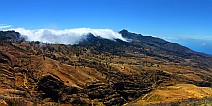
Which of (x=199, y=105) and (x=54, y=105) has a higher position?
(x=199, y=105)

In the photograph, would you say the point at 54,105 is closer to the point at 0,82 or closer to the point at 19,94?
the point at 19,94

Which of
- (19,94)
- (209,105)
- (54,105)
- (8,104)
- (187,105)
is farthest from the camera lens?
(54,105)

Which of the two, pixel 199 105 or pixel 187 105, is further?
pixel 187 105

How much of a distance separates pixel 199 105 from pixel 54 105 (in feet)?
311

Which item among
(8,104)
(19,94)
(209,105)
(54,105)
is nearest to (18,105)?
(8,104)

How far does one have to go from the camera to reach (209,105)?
11656cm

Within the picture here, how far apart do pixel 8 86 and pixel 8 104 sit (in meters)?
112

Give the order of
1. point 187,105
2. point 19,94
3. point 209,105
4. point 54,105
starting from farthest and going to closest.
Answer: point 54,105 → point 19,94 → point 187,105 → point 209,105

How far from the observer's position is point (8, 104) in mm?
92000

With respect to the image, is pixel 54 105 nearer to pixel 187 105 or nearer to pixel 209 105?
pixel 187 105

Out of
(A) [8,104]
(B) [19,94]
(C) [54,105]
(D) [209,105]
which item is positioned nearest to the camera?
(A) [8,104]

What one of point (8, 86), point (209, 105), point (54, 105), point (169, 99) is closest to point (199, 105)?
point (209, 105)

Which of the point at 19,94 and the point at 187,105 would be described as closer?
the point at 187,105

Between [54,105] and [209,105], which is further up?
[209,105]
